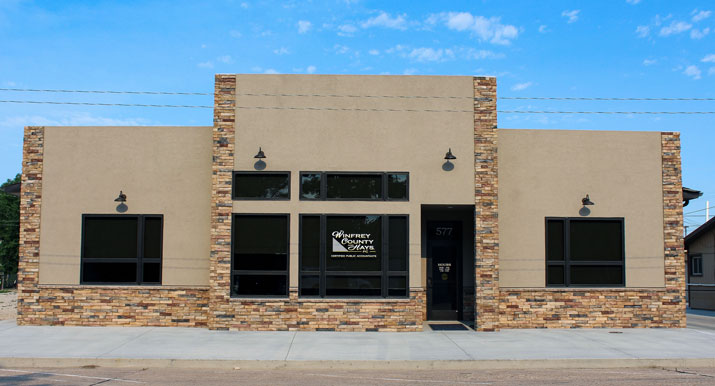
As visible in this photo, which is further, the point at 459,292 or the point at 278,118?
the point at 459,292

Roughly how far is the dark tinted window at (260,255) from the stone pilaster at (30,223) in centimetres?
Result: 516

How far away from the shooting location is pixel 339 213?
1503 centimetres

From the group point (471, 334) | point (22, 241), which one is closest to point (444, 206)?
point (471, 334)

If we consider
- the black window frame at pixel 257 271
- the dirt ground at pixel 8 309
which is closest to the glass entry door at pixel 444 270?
the black window frame at pixel 257 271

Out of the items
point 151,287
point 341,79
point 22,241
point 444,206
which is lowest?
point 151,287

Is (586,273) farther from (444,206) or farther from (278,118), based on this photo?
(278,118)

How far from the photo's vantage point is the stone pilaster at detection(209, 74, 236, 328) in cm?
1474

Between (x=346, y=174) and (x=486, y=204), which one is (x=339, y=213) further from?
(x=486, y=204)

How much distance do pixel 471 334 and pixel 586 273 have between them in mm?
3720

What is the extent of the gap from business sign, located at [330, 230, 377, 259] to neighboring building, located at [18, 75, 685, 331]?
0.12ft

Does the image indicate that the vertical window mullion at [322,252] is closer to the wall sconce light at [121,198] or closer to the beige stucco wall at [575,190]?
the beige stucco wall at [575,190]

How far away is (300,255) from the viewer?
588 inches

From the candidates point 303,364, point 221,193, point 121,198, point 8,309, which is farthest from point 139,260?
point 8,309

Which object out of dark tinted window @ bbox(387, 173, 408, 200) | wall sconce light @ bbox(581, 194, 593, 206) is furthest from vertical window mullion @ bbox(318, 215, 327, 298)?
wall sconce light @ bbox(581, 194, 593, 206)
